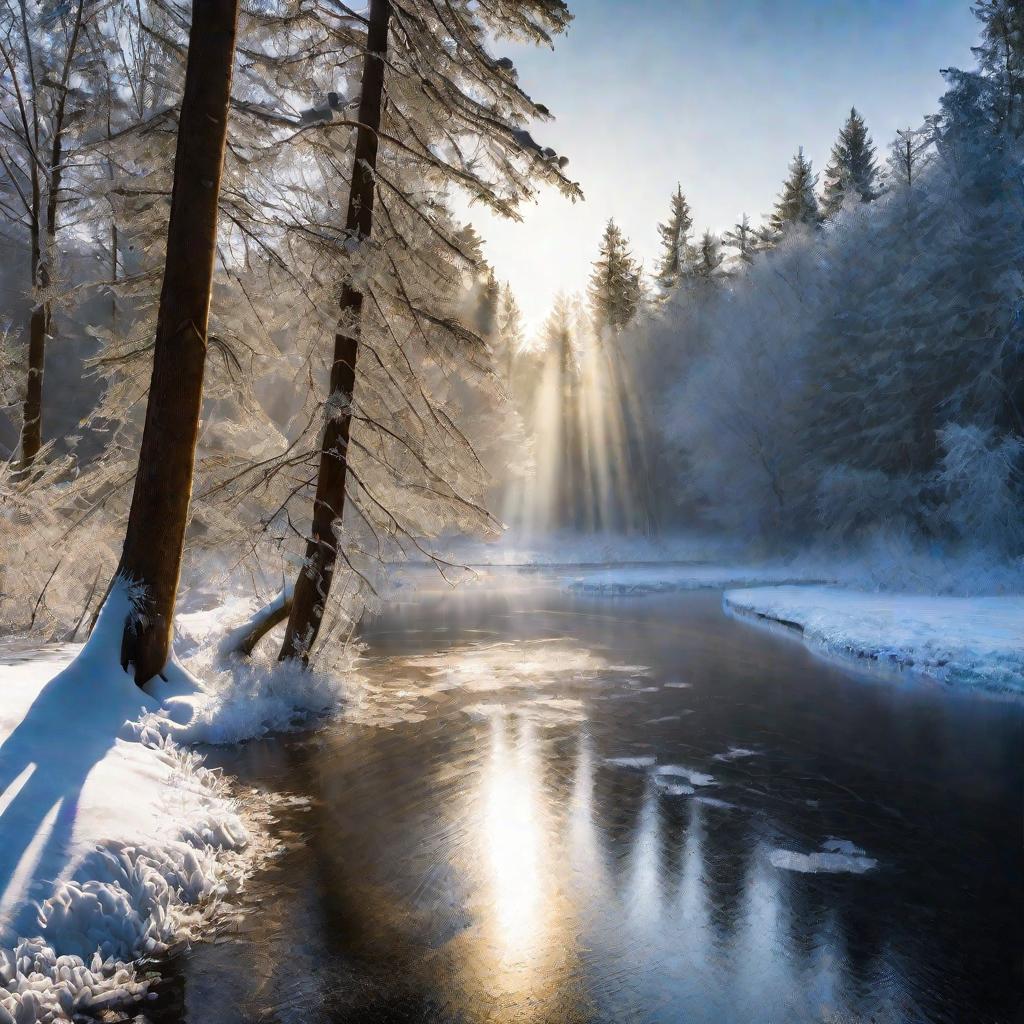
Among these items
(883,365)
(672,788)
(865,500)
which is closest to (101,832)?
(672,788)

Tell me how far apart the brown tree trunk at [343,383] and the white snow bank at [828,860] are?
6.35 m

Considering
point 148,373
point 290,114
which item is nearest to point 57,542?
point 148,373

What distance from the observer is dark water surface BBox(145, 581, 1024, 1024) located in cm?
401

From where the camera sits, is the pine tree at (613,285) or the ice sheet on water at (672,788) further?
the pine tree at (613,285)

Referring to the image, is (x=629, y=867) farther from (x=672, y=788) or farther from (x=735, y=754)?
(x=735, y=754)

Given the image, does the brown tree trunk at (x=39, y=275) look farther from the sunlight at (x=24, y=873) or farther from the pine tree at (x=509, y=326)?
the pine tree at (x=509, y=326)

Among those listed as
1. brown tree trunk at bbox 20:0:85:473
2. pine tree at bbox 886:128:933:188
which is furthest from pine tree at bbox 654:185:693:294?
brown tree trunk at bbox 20:0:85:473

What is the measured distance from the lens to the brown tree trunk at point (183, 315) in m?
7.21

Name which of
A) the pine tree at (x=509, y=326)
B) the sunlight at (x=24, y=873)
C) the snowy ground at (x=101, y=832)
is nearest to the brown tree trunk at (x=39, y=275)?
the snowy ground at (x=101, y=832)

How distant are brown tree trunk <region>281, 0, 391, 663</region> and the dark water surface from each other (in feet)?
5.94

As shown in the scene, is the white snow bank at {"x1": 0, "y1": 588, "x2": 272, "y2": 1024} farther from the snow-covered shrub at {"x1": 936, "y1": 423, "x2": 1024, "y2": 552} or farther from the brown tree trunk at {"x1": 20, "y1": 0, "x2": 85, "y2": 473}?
the snow-covered shrub at {"x1": 936, "y1": 423, "x2": 1024, "y2": 552}

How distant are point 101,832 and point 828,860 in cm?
529

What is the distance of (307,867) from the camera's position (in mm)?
5449

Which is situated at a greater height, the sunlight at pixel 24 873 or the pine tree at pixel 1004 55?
the pine tree at pixel 1004 55
